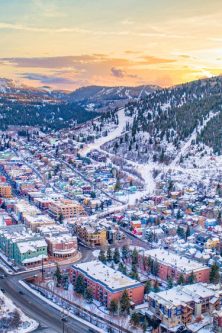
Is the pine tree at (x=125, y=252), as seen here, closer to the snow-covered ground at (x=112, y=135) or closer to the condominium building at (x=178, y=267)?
the condominium building at (x=178, y=267)

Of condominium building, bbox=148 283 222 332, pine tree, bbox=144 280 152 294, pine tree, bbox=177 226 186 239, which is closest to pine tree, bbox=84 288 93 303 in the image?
pine tree, bbox=144 280 152 294

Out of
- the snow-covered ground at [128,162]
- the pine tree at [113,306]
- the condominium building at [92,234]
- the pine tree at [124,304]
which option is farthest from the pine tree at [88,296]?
the snow-covered ground at [128,162]

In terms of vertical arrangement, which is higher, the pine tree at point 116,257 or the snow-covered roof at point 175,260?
the snow-covered roof at point 175,260

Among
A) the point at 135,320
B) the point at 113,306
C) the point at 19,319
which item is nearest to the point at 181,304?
the point at 135,320

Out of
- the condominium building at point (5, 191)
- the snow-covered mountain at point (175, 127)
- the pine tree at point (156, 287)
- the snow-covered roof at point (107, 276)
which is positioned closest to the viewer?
the snow-covered roof at point (107, 276)

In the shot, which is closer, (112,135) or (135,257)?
(135,257)

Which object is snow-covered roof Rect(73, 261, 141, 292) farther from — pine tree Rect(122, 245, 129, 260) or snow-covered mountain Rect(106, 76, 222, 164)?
snow-covered mountain Rect(106, 76, 222, 164)

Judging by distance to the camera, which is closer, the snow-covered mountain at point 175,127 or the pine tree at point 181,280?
the pine tree at point 181,280

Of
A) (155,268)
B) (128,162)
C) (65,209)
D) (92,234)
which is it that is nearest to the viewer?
(155,268)

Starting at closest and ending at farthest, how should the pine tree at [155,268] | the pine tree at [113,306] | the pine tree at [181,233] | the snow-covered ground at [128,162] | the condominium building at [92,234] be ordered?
1. the pine tree at [113,306]
2. the pine tree at [155,268]
3. the condominium building at [92,234]
4. the pine tree at [181,233]
5. the snow-covered ground at [128,162]

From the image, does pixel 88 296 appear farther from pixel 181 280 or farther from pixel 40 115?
pixel 40 115
